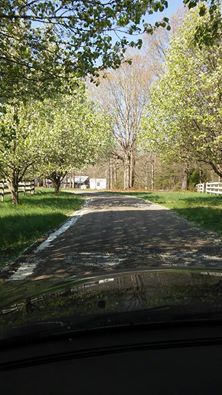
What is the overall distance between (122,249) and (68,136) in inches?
824

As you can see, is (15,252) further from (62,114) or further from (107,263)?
(62,114)

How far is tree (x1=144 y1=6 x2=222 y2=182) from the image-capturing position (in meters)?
23.8

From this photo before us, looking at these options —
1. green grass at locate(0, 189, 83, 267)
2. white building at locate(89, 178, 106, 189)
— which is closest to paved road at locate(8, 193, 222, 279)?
green grass at locate(0, 189, 83, 267)

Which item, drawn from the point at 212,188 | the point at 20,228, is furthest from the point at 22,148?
the point at 212,188

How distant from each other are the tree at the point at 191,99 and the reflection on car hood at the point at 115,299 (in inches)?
800

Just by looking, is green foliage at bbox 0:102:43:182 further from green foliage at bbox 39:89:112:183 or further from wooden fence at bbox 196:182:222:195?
wooden fence at bbox 196:182:222:195

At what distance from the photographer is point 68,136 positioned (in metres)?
31.5

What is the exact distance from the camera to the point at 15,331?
2051mm

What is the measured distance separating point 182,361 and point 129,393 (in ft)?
0.75

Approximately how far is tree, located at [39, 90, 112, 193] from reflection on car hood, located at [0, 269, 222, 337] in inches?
808

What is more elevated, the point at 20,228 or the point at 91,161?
the point at 91,161

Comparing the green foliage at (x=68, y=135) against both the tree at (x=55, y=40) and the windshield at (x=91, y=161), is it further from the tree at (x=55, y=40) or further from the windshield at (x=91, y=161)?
the tree at (x=55, y=40)

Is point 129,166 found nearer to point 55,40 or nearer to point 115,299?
point 55,40

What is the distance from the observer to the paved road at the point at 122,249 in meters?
9.10
